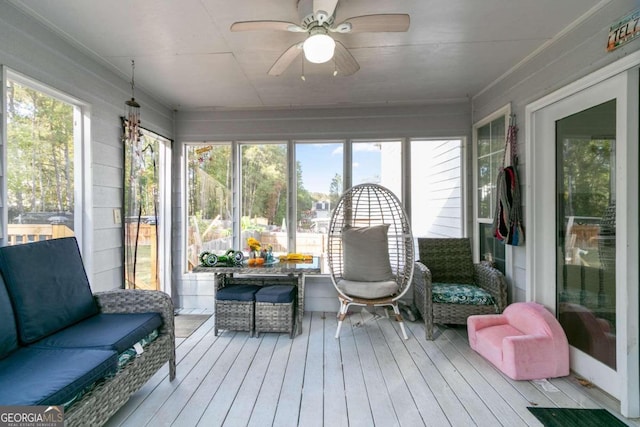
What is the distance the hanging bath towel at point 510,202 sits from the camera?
2684mm

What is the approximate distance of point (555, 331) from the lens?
2.15 meters

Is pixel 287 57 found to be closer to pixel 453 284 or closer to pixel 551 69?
pixel 551 69

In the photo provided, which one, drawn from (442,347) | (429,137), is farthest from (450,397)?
(429,137)

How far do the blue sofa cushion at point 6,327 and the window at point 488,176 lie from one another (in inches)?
154

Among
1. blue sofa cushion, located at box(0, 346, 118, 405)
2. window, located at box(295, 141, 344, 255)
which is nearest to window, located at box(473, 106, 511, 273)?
window, located at box(295, 141, 344, 255)

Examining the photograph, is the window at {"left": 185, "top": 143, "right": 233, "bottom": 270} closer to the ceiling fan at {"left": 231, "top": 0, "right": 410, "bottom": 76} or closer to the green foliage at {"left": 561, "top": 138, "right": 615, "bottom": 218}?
the ceiling fan at {"left": 231, "top": 0, "right": 410, "bottom": 76}

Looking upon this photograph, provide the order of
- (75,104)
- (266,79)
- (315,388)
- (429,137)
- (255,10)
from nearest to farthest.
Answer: (255,10)
(315,388)
(75,104)
(266,79)
(429,137)

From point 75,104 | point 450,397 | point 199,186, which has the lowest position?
point 450,397

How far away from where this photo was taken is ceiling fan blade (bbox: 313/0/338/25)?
157cm

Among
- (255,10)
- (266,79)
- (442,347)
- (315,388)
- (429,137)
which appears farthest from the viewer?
(429,137)

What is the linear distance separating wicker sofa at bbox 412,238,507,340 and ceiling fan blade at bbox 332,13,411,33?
6.95ft

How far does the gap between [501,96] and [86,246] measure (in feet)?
13.8

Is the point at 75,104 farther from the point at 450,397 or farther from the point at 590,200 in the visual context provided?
the point at 590,200

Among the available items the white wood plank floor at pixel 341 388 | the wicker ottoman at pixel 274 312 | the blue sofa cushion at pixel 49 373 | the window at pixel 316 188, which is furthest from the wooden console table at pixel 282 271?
the blue sofa cushion at pixel 49 373
